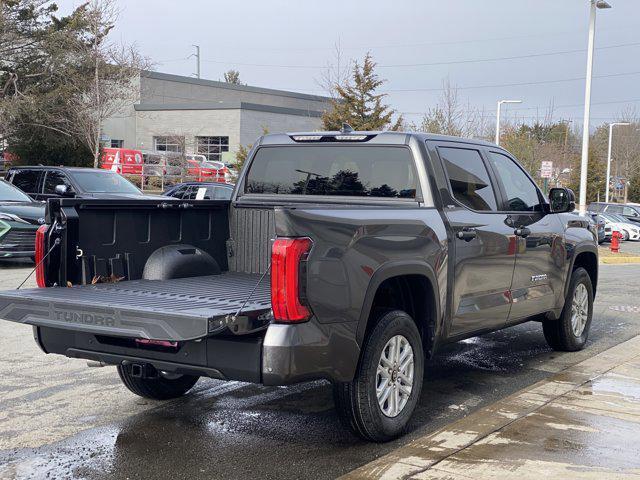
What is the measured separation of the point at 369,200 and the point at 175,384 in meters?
2.01

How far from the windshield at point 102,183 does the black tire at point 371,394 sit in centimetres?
1219

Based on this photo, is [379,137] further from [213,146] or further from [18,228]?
[213,146]

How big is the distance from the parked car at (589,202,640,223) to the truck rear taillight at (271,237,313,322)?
3574 cm

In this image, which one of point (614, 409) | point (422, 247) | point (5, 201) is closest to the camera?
point (422, 247)

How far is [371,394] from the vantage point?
481 cm

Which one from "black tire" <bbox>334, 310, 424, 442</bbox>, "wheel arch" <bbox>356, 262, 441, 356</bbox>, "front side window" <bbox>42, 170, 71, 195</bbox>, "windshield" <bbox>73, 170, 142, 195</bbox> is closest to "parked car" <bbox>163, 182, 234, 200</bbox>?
"windshield" <bbox>73, 170, 142, 195</bbox>

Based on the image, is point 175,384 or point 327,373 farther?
point 175,384

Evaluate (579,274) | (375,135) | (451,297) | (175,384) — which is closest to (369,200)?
(375,135)

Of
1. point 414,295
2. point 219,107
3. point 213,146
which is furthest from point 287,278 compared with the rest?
point 213,146

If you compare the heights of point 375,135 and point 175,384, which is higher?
point 375,135

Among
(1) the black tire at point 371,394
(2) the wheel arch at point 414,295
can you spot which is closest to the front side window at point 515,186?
(2) the wheel arch at point 414,295

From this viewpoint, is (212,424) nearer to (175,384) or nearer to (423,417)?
(175,384)

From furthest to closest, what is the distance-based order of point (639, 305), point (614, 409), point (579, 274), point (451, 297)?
point (639, 305) → point (579, 274) → point (614, 409) → point (451, 297)

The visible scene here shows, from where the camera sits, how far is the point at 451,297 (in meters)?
5.66
